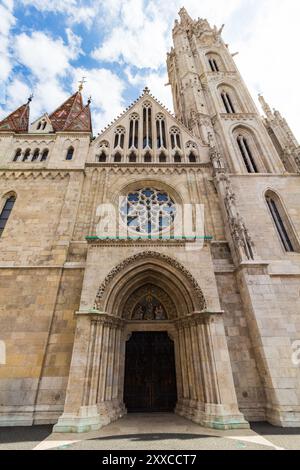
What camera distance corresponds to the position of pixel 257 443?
14.4 ft

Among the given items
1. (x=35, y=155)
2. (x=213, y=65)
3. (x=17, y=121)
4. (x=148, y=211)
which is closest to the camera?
(x=148, y=211)

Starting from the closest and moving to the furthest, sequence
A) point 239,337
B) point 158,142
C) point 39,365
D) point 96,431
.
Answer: point 96,431, point 39,365, point 239,337, point 158,142

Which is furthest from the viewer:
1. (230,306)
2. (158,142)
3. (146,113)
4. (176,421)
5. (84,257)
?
(146,113)

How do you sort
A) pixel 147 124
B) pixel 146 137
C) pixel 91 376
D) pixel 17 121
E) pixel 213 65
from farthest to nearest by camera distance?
pixel 213 65
pixel 147 124
pixel 17 121
pixel 146 137
pixel 91 376

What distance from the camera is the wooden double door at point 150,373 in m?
7.30

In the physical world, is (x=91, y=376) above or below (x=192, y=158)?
below

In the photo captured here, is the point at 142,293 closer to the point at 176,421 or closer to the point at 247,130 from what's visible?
the point at 176,421

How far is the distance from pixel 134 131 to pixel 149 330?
37.2 ft

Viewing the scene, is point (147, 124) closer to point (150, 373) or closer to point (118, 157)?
point (118, 157)

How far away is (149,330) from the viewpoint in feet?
26.0

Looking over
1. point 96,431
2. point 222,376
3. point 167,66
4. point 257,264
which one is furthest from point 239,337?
point 167,66

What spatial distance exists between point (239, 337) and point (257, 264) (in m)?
2.63

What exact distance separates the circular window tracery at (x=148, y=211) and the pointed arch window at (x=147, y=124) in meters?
3.27

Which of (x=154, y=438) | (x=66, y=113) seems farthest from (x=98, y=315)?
(x=66, y=113)
